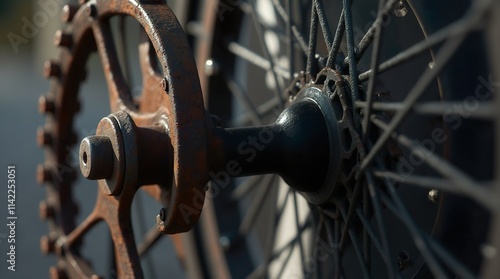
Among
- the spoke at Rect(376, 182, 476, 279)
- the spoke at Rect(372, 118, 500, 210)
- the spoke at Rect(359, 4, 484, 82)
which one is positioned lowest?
the spoke at Rect(376, 182, 476, 279)

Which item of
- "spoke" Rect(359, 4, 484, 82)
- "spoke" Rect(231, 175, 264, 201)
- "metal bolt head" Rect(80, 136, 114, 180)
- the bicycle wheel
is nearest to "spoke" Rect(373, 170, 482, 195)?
the bicycle wheel

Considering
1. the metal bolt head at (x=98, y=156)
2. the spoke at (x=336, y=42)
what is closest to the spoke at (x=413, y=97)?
the spoke at (x=336, y=42)

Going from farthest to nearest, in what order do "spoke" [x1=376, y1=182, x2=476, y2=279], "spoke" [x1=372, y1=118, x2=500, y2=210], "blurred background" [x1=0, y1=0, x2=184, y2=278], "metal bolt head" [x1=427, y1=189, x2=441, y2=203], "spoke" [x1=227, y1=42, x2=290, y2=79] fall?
"blurred background" [x1=0, y1=0, x2=184, y2=278] → "spoke" [x1=227, y1=42, x2=290, y2=79] → "metal bolt head" [x1=427, y1=189, x2=441, y2=203] → "spoke" [x1=376, y1=182, x2=476, y2=279] → "spoke" [x1=372, y1=118, x2=500, y2=210]

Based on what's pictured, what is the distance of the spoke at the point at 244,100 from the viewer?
1.39m

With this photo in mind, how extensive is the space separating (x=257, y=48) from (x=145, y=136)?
0.73 metres

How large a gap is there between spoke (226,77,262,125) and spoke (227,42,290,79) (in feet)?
0.19

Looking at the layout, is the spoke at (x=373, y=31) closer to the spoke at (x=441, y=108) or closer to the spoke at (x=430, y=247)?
the spoke at (x=441, y=108)

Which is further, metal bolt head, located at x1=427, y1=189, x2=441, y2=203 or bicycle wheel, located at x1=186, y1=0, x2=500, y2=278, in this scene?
metal bolt head, located at x1=427, y1=189, x2=441, y2=203

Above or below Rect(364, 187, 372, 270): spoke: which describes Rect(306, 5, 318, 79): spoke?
above

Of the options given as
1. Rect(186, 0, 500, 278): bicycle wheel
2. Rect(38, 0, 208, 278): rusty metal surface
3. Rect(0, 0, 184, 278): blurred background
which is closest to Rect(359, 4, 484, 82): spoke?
Rect(186, 0, 500, 278): bicycle wheel

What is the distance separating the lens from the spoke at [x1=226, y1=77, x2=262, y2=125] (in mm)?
1389

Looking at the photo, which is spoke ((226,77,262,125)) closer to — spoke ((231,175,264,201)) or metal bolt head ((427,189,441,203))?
spoke ((231,175,264,201))

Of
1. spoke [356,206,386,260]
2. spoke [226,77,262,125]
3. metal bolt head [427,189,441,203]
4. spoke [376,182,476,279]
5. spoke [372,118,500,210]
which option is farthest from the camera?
spoke [226,77,262,125]

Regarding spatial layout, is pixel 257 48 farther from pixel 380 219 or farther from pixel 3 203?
pixel 3 203
